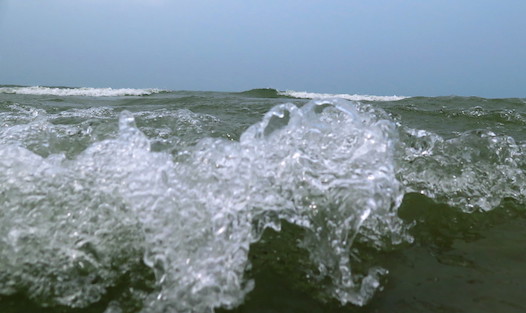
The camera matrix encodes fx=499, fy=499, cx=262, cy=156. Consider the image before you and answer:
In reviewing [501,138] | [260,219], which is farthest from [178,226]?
[501,138]

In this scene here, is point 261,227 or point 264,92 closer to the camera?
point 261,227

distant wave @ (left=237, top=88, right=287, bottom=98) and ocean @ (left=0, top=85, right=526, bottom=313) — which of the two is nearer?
ocean @ (left=0, top=85, right=526, bottom=313)

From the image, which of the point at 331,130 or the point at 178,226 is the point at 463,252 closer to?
the point at 331,130

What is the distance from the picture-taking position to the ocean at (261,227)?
1.43 m

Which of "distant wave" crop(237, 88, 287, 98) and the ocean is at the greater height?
"distant wave" crop(237, 88, 287, 98)

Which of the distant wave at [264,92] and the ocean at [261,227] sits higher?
the distant wave at [264,92]

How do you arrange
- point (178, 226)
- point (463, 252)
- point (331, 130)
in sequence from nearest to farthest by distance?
1. point (178, 226)
2. point (463, 252)
3. point (331, 130)

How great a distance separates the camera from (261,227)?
172cm

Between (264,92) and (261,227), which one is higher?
(264,92)

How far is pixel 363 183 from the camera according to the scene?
182 cm

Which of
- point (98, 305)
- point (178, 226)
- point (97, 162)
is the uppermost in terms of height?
point (97, 162)

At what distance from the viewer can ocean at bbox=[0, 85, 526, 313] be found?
56.2 inches

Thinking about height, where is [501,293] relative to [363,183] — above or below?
below

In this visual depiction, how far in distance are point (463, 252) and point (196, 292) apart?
3.23 ft
